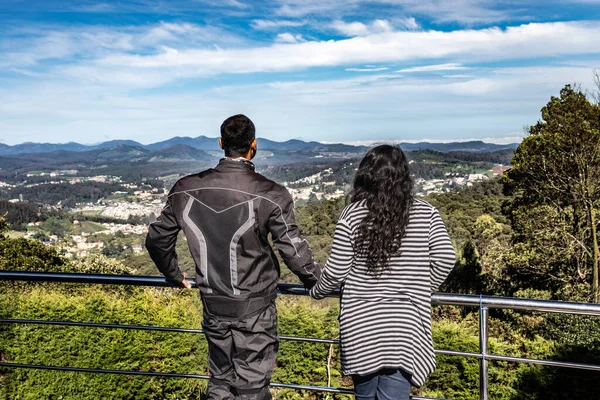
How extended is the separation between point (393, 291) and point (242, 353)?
67 cm

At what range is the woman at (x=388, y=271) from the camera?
5.72 ft

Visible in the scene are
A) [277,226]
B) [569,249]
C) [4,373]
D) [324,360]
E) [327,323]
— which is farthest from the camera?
[569,249]

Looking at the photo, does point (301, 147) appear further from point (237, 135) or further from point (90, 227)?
point (237, 135)

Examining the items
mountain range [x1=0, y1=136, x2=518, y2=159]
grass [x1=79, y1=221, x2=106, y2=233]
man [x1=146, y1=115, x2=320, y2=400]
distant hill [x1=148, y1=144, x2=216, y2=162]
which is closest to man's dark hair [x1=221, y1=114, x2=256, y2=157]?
man [x1=146, y1=115, x2=320, y2=400]

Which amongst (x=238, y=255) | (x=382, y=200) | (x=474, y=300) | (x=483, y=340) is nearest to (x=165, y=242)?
(x=238, y=255)

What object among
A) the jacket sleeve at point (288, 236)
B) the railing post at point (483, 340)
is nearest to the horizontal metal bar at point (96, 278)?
the jacket sleeve at point (288, 236)

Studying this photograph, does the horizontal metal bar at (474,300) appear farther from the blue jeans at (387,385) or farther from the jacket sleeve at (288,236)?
the blue jeans at (387,385)

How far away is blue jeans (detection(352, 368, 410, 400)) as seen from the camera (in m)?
1.80

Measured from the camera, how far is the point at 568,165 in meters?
15.7

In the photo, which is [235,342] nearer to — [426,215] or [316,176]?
[426,215]

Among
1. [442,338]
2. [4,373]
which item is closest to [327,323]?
[442,338]

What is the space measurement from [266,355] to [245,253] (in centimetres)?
44

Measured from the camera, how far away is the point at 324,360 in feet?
22.1

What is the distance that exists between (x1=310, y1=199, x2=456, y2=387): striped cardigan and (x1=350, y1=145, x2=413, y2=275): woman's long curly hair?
3cm
